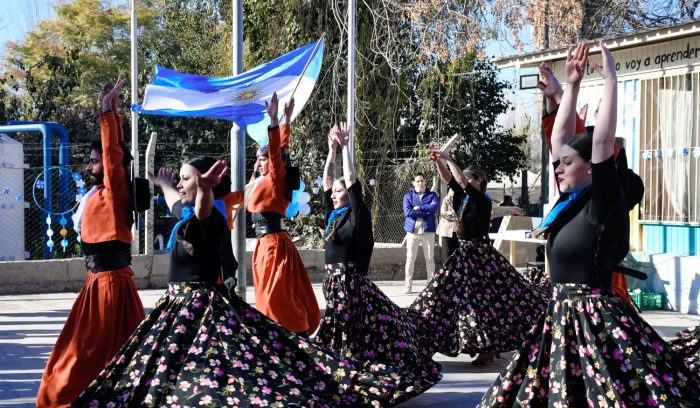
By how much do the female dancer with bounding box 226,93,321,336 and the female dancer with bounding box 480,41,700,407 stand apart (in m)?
3.36

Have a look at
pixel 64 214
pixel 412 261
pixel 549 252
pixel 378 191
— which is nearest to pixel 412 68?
pixel 378 191

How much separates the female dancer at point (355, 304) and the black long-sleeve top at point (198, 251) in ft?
5.92

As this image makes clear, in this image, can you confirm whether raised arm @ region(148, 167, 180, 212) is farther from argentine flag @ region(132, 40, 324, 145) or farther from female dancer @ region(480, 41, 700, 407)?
argentine flag @ region(132, 40, 324, 145)

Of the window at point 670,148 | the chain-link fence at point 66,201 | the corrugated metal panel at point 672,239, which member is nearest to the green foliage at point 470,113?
the chain-link fence at point 66,201

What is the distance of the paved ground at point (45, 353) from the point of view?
706 cm

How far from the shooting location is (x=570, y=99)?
452 centimetres

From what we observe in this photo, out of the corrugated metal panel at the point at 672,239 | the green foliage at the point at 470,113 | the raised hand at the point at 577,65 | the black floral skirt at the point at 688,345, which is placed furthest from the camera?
the green foliage at the point at 470,113

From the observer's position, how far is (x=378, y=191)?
17.7 m

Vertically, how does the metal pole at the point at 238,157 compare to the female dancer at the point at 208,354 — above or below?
above

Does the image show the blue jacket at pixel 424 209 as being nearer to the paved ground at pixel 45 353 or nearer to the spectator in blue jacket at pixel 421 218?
the spectator in blue jacket at pixel 421 218

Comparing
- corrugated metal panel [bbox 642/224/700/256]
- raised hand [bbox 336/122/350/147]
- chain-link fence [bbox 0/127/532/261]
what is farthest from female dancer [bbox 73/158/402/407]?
chain-link fence [bbox 0/127/532/261]

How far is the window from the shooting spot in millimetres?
12117

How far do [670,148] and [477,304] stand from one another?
5380 millimetres

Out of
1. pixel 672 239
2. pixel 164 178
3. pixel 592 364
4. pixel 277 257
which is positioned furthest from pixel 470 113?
pixel 592 364
